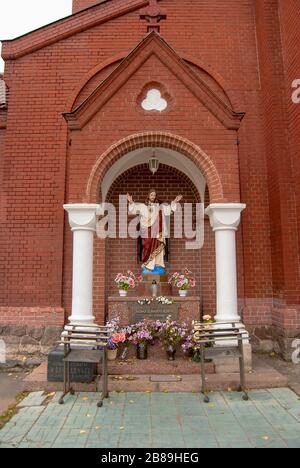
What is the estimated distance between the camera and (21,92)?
8.30m

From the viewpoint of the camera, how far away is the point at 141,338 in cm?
630

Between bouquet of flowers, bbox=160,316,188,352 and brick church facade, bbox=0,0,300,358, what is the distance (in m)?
1.15

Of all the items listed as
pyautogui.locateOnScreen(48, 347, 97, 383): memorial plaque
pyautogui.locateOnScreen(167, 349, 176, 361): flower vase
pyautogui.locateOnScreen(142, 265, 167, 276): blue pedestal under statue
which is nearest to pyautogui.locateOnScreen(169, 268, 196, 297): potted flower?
pyautogui.locateOnScreen(142, 265, 167, 276): blue pedestal under statue

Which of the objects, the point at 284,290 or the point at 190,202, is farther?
the point at 190,202

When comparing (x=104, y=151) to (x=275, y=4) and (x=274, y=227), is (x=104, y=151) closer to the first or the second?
(x=274, y=227)

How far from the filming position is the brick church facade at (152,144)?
677cm

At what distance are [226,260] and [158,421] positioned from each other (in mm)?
2976

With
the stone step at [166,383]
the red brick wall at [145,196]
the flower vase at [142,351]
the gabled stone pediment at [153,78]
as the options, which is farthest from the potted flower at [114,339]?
the gabled stone pediment at [153,78]

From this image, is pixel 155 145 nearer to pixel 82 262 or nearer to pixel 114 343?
pixel 82 262

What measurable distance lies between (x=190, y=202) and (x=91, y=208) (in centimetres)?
271

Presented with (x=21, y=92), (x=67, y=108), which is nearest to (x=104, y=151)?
(x=67, y=108)

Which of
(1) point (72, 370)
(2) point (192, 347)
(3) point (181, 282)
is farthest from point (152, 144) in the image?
(1) point (72, 370)

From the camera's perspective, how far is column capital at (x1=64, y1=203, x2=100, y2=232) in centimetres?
650

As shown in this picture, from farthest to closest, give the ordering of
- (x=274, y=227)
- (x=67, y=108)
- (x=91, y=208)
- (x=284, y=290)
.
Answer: (x=67, y=108) → (x=274, y=227) → (x=284, y=290) → (x=91, y=208)
